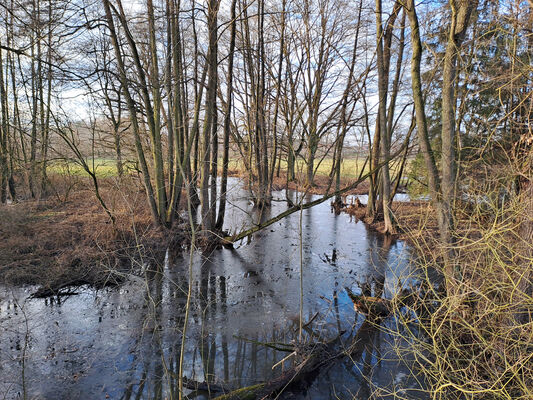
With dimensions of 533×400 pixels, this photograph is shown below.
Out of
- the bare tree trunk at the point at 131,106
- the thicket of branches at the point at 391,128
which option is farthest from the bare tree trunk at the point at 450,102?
the bare tree trunk at the point at 131,106

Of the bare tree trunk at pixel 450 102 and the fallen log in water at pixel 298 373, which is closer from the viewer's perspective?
the fallen log in water at pixel 298 373

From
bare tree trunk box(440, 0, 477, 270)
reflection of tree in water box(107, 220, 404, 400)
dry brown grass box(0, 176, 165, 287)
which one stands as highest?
bare tree trunk box(440, 0, 477, 270)

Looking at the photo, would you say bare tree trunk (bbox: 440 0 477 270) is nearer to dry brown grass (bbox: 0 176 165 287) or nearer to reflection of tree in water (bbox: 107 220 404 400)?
reflection of tree in water (bbox: 107 220 404 400)

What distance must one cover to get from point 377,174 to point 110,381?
12901mm

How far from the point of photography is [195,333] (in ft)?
19.1

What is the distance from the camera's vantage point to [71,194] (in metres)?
15.4

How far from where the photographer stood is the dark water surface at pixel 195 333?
4504 millimetres

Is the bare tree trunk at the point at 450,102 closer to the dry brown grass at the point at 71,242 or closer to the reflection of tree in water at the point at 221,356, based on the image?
the reflection of tree in water at the point at 221,356

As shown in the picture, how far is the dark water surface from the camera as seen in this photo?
14.8 ft

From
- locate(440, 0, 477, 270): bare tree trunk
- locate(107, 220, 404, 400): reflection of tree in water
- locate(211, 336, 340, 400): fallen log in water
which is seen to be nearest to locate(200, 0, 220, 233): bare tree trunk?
locate(107, 220, 404, 400): reflection of tree in water

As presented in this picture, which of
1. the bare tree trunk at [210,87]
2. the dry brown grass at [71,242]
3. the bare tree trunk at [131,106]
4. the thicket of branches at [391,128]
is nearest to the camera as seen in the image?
the thicket of branches at [391,128]

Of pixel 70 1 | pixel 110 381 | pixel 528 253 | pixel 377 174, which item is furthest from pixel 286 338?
pixel 377 174

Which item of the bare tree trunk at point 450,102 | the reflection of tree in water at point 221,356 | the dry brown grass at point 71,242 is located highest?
the bare tree trunk at point 450,102

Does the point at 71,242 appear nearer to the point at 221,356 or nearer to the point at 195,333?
the point at 195,333
